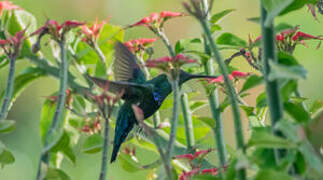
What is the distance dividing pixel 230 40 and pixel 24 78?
0.45m

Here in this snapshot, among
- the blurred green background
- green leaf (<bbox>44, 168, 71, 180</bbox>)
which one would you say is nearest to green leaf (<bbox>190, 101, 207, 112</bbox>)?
green leaf (<bbox>44, 168, 71, 180</bbox>)

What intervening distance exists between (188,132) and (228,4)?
6.56ft

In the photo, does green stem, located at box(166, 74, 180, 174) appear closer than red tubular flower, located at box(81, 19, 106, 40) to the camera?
Yes

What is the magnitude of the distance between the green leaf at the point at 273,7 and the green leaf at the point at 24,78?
671 mm

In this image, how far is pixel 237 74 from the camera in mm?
851

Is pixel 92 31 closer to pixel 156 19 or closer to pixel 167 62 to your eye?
pixel 156 19

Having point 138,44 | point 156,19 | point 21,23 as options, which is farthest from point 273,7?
point 21,23

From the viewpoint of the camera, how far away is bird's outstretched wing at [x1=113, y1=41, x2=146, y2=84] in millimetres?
1161

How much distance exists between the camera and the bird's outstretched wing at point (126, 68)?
3.81 ft

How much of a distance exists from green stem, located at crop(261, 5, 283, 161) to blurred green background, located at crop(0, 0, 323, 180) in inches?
67.8

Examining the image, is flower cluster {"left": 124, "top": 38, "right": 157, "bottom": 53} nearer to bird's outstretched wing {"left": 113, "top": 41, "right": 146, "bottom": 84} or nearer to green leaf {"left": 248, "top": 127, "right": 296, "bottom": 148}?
bird's outstretched wing {"left": 113, "top": 41, "right": 146, "bottom": 84}

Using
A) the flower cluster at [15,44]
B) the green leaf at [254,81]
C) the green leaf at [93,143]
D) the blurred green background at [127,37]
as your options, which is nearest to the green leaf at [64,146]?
the green leaf at [93,143]

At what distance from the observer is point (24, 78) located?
1161mm

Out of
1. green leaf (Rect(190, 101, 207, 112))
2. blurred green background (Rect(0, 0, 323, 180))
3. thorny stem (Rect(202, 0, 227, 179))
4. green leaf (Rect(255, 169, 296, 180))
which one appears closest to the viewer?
green leaf (Rect(255, 169, 296, 180))
